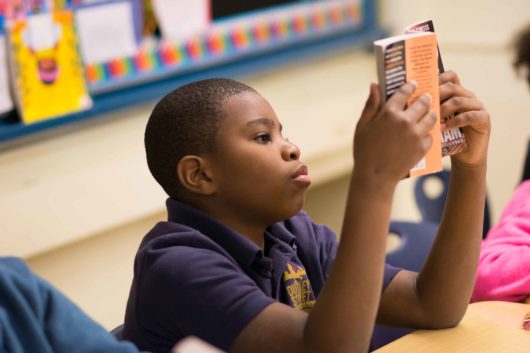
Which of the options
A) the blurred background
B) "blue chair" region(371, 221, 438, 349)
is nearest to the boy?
"blue chair" region(371, 221, 438, 349)

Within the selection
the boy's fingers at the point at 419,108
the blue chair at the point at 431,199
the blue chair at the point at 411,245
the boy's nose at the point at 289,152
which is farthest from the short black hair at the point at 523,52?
the boy's fingers at the point at 419,108

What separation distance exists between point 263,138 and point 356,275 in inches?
11.8

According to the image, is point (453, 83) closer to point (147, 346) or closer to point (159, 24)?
point (147, 346)

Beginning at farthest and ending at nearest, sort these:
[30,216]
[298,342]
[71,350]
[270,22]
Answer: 1. [270,22]
2. [30,216]
3. [298,342]
4. [71,350]

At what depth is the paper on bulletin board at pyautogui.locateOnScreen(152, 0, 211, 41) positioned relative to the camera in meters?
2.86

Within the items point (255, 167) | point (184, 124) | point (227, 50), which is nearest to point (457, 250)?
point (255, 167)

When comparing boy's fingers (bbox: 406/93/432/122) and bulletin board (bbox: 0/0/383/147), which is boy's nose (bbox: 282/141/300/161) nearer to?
boy's fingers (bbox: 406/93/432/122)

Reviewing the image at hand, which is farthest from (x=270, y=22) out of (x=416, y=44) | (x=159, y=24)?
(x=416, y=44)

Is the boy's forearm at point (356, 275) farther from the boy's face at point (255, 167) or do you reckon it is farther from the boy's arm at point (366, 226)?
the boy's face at point (255, 167)

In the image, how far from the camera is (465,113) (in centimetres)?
124

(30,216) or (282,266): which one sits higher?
(282,266)

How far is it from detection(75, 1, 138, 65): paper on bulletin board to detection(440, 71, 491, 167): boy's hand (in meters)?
1.65

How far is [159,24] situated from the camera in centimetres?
287

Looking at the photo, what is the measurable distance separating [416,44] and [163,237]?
45 cm
